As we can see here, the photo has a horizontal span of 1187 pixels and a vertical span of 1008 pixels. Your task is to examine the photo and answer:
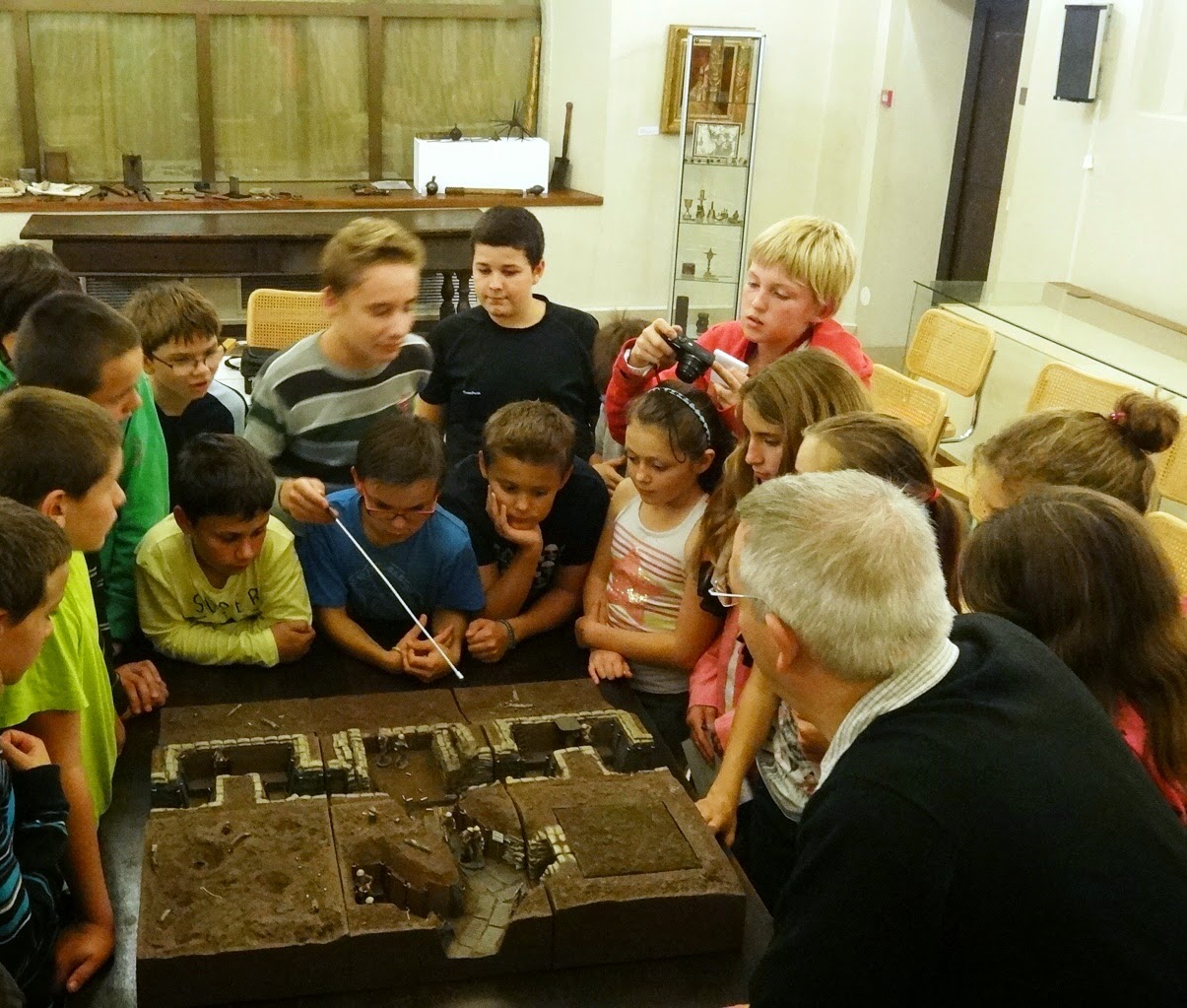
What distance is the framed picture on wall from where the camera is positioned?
8398 mm

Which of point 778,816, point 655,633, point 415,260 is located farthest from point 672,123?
point 778,816

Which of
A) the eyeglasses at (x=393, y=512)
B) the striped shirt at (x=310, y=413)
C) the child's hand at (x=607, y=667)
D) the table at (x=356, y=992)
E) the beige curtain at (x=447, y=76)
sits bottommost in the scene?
the table at (x=356, y=992)

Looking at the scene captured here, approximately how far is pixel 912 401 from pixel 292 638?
11.0 feet

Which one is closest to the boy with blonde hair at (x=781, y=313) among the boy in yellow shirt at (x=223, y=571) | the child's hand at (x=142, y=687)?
the boy in yellow shirt at (x=223, y=571)

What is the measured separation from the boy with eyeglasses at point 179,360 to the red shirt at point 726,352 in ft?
3.68

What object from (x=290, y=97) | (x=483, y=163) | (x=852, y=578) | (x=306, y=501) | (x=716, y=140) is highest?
(x=290, y=97)

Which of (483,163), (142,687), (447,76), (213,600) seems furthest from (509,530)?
(447,76)

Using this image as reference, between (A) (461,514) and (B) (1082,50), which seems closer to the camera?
(A) (461,514)

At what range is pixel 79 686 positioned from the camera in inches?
80.6

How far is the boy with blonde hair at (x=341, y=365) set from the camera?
320cm

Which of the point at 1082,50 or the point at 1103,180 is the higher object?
the point at 1082,50

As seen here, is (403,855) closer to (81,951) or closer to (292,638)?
(81,951)

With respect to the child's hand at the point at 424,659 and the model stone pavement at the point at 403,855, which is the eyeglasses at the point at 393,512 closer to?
the child's hand at the point at 424,659

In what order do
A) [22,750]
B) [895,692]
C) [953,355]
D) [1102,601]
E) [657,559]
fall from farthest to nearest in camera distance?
1. [953,355]
2. [657,559]
3. [22,750]
4. [1102,601]
5. [895,692]
